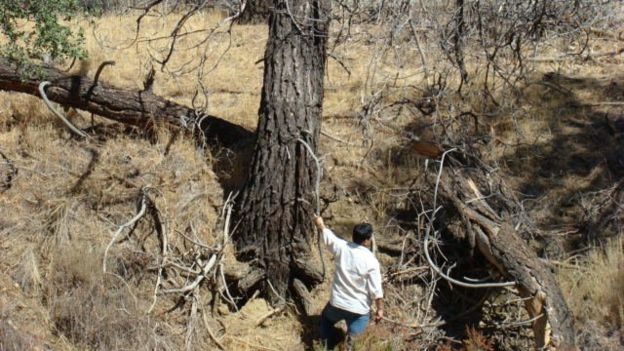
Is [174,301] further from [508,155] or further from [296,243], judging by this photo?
[508,155]

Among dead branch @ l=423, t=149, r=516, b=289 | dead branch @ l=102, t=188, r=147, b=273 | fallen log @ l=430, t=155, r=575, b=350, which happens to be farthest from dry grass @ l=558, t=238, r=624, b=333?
dead branch @ l=102, t=188, r=147, b=273

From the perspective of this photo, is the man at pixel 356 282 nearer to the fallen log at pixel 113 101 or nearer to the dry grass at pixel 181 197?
the dry grass at pixel 181 197

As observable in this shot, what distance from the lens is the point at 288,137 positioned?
8445mm

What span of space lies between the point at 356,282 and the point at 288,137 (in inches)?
70.9

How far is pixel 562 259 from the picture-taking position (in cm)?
896

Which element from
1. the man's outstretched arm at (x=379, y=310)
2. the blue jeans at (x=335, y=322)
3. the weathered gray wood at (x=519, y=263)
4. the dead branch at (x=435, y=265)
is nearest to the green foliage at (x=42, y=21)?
the blue jeans at (x=335, y=322)

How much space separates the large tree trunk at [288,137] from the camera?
332 inches

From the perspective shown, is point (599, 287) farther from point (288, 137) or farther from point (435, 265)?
point (288, 137)

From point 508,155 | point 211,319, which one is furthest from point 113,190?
point 508,155

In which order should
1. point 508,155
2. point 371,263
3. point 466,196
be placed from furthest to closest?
point 508,155, point 466,196, point 371,263

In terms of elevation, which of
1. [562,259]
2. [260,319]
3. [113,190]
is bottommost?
[260,319]

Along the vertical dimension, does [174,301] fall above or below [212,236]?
below

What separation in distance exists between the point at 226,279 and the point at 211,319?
462 mm

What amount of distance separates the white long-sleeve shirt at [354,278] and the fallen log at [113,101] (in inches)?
112
